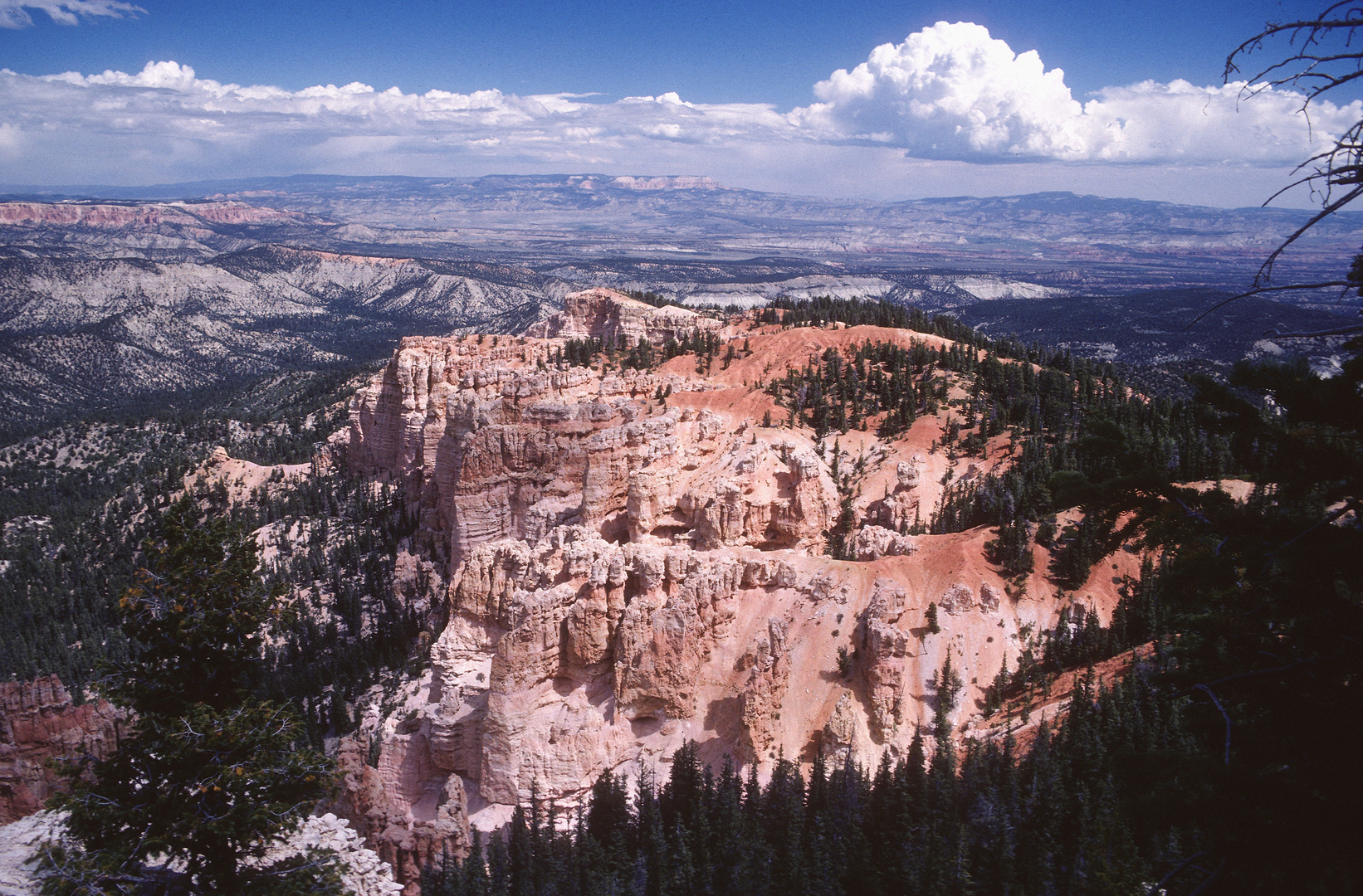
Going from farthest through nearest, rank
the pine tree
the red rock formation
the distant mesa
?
the distant mesa
the red rock formation
the pine tree

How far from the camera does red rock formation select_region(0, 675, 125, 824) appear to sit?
25312 millimetres

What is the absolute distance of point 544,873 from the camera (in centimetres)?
2477

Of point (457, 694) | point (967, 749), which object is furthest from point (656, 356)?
point (967, 749)

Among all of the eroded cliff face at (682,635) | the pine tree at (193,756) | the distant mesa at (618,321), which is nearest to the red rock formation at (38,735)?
the eroded cliff face at (682,635)

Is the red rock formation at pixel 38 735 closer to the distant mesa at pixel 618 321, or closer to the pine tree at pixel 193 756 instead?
the pine tree at pixel 193 756

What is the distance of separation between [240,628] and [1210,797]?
574 inches

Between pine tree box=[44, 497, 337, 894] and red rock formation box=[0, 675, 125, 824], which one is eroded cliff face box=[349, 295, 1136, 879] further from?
pine tree box=[44, 497, 337, 894]

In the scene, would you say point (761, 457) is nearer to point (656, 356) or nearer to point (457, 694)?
point (457, 694)

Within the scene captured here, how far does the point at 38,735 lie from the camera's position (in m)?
27.9

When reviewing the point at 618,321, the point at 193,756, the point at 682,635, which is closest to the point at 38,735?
the point at 193,756

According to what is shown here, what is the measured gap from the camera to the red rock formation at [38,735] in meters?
25.3

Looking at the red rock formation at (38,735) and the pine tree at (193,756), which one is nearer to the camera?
the pine tree at (193,756)

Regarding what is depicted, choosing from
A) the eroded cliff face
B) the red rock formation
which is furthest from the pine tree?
the red rock formation

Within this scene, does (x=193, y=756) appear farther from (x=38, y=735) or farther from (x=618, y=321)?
(x=618, y=321)
